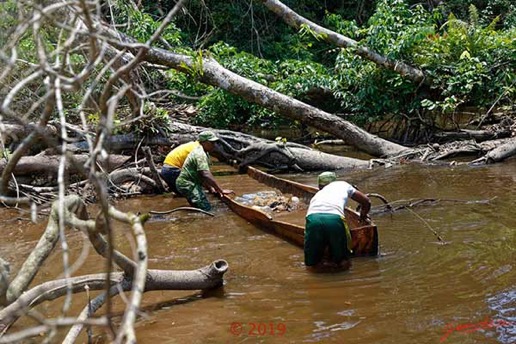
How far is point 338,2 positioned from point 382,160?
10.0m

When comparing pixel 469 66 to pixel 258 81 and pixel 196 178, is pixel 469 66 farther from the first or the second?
pixel 196 178

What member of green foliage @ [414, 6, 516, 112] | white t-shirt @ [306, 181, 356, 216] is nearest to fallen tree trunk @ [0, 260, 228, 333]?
white t-shirt @ [306, 181, 356, 216]

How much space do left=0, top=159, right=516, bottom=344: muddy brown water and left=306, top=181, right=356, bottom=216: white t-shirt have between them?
59 cm

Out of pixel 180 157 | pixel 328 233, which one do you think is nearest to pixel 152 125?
pixel 180 157

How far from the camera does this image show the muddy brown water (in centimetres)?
408

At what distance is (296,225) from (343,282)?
124 cm

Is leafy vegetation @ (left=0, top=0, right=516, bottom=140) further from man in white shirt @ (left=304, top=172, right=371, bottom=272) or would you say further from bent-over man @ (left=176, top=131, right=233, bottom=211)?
man in white shirt @ (left=304, top=172, right=371, bottom=272)

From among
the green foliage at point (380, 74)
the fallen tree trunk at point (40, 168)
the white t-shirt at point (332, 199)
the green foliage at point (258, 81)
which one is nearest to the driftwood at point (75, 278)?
the white t-shirt at point (332, 199)

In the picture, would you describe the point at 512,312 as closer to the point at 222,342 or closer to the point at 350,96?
the point at 222,342

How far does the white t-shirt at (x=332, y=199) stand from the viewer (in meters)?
5.49

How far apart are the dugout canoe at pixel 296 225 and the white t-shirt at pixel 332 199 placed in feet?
1.06

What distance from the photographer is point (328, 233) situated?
17.7 feet

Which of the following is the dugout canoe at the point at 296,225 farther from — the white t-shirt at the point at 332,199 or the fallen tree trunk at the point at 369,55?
the fallen tree trunk at the point at 369,55

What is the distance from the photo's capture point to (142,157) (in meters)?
10.4
